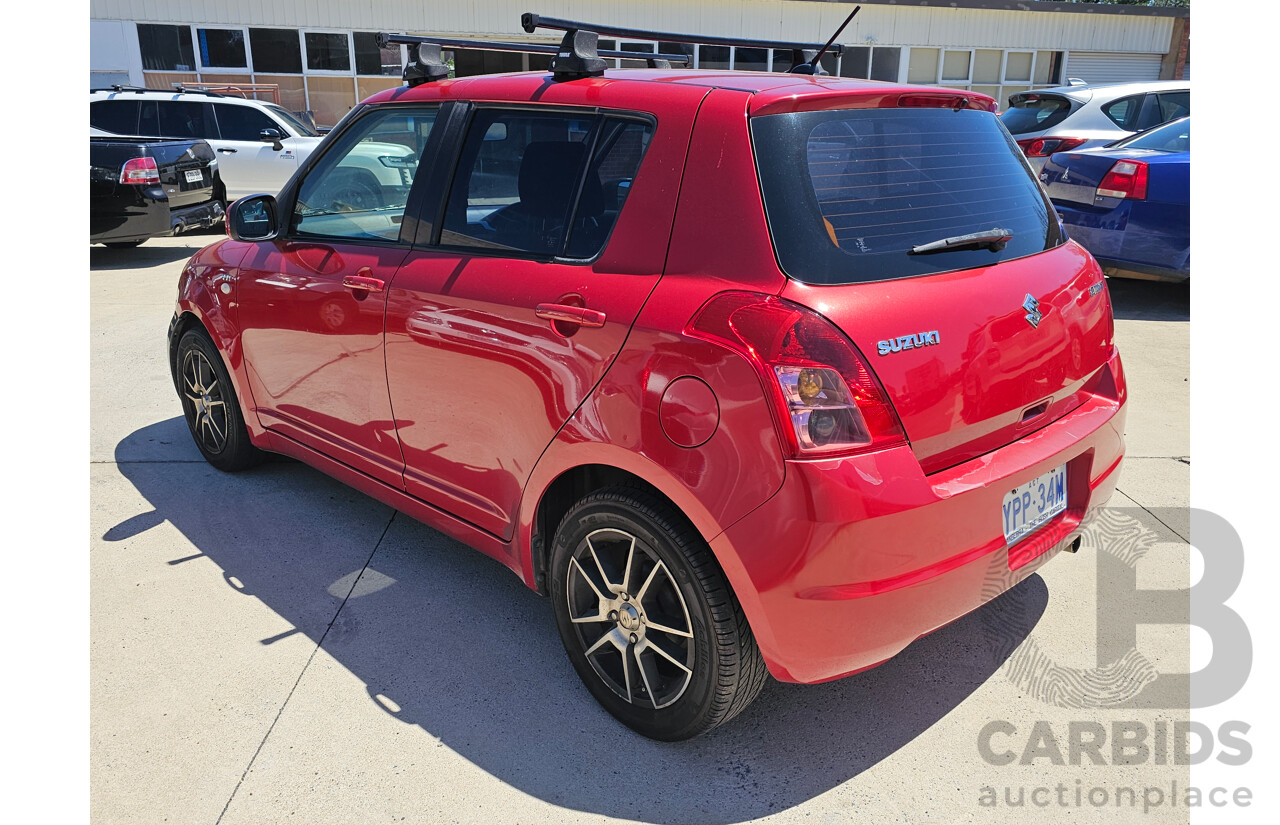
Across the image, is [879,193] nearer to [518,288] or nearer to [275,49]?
[518,288]

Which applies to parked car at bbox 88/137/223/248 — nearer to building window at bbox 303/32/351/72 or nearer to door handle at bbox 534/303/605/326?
door handle at bbox 534/303/605/326

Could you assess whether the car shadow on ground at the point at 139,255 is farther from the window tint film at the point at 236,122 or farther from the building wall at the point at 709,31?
the building wall at the point at 709,31

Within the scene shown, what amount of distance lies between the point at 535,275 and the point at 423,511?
3.55 feet

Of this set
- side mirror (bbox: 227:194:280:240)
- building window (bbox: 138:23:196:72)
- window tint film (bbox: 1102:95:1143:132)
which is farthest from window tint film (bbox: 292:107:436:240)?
building window (bbox: 138:23:196:72)

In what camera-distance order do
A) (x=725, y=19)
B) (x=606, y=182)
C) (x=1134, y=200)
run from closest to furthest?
(x=606, y=182) < (x=1134, y=200) < (x=725, y=19)

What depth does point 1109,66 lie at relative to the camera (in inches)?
981

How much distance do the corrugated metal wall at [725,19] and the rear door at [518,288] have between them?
17782 mm

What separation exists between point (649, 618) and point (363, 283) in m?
1.61

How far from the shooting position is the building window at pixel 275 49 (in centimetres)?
1862

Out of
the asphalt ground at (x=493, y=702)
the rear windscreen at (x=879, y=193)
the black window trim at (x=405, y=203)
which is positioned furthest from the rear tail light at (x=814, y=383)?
the black window trim at (x=405, y=203)

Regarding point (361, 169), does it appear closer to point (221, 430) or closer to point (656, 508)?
point (221, 430)

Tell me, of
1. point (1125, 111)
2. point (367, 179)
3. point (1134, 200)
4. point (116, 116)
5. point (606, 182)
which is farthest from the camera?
point (116, 116)

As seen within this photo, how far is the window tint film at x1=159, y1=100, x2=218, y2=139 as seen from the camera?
11805mm

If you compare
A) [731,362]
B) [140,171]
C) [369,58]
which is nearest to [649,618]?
[731,362]
